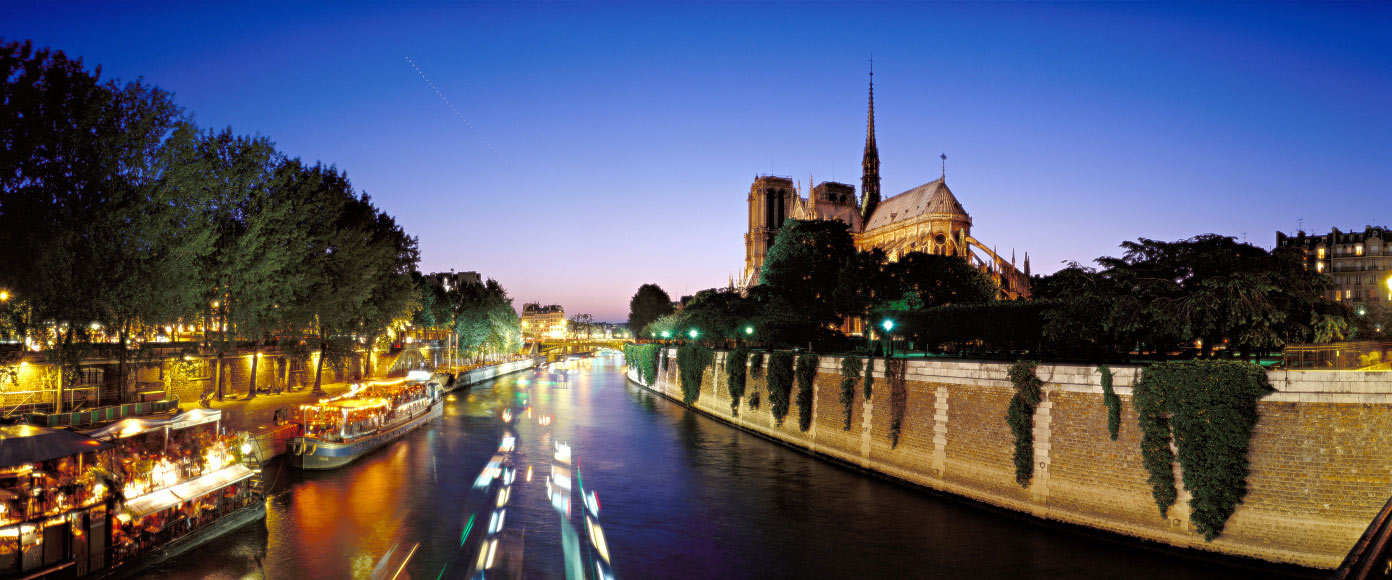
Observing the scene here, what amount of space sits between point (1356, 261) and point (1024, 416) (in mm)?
90894

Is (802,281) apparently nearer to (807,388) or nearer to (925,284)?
(925,284)

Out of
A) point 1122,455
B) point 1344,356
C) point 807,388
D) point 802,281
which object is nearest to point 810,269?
point 802,281

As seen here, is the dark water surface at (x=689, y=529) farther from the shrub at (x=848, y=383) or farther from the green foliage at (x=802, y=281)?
the green foliage at (x=802, y=281)

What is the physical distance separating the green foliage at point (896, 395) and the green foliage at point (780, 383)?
7.80 m

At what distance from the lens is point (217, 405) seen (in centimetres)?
3503

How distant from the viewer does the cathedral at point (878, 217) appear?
90.6 m

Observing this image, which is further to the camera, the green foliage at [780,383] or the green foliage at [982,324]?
the green foliage at [780,383]

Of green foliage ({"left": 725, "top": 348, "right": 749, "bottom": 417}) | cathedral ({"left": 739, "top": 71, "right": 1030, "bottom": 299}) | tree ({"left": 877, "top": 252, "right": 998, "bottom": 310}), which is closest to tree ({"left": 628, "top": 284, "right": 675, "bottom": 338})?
cathedral ({"left": 739, "top": 71, "right": 1030, "bottom": 299})

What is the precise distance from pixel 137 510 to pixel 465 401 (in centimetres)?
4421

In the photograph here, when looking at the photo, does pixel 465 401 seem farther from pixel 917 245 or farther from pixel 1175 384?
pixel 917 245

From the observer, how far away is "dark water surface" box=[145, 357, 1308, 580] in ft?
59.7

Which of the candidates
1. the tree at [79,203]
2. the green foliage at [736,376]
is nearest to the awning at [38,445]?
the tree at [79,203]

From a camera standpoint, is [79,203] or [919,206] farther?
[919,206]

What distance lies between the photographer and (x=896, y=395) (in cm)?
2759
